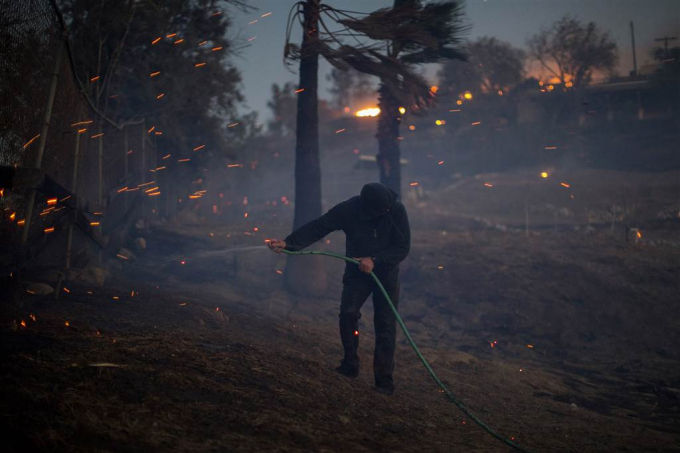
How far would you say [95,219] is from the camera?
9.32 m

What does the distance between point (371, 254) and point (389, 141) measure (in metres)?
10.5

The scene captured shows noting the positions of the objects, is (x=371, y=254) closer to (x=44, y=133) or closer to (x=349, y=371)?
(x=349, y=371)

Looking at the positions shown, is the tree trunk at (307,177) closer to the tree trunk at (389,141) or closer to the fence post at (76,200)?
the tree trunk at (389,141)

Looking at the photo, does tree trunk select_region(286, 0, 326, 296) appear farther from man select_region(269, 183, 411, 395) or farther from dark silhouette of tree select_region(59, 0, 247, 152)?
man select_region(269, 183, 411, 395)

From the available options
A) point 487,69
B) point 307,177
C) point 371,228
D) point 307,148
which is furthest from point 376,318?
point 487,69

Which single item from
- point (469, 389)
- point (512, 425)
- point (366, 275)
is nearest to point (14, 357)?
point (366, 275)

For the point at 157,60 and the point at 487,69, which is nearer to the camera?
the point at 157,60

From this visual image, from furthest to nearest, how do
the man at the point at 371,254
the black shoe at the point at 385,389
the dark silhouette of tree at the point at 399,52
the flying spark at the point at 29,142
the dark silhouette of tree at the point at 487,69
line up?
the dark silhouette of tree at the point at 487,69
the dark silhouette of tree at the point at 399,52
the man at the point at 371,254
the flying spark at the point at 29,142
the black shoe at the point at 385,389

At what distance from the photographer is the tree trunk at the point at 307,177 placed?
12781mm

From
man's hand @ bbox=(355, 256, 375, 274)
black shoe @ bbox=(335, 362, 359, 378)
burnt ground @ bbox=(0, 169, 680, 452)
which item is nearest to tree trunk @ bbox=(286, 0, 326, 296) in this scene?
burnt ground @ bbox=(0, 169, 680, 452)

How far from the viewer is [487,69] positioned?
5238 cm

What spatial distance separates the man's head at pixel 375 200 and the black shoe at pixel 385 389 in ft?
5.86

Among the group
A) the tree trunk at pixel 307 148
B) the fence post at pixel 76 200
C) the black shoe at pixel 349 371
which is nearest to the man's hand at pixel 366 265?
the black shoe at pixel 349 371

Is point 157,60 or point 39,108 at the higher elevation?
point 157,60
